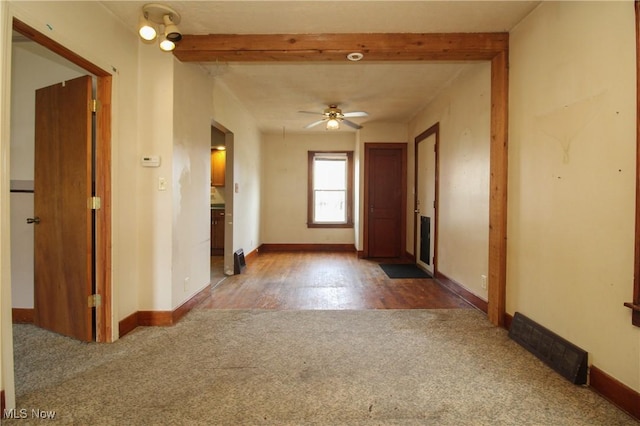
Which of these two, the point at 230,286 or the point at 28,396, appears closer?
the point at 28,396

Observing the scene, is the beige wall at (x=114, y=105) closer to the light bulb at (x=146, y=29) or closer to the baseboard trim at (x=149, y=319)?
the baseboard trim at (x=149, y=319)

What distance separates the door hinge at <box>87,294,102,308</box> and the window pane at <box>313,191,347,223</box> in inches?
201

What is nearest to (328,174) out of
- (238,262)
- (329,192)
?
(329,192)

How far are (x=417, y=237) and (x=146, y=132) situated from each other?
14.4ft

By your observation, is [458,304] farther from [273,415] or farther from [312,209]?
[312,209]

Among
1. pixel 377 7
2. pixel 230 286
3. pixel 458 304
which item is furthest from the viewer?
pixel 230 286

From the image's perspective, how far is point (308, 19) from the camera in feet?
8.13

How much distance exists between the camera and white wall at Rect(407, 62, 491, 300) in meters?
3.12

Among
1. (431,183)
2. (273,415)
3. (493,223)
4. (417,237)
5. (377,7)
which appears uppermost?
(377,7)

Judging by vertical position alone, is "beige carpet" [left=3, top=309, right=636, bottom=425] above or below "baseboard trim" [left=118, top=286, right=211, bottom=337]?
below

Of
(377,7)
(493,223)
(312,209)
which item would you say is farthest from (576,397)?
(312,209)

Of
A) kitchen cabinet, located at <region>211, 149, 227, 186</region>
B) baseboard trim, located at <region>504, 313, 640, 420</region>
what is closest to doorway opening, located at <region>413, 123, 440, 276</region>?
baseboard trim, located at <region>504, 313, 640, 420</region>

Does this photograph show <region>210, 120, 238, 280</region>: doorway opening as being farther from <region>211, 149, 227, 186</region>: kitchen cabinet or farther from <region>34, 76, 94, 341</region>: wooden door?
<region>34, 76, 94, 341</region>: wooden door

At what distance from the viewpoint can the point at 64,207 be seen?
2.48 m
